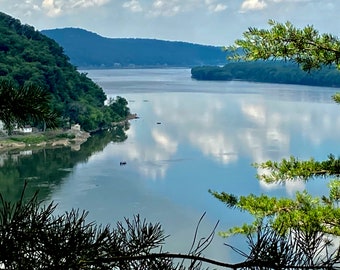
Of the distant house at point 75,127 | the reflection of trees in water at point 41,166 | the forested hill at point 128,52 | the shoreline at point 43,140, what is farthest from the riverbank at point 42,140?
the forested hill at point 128,52

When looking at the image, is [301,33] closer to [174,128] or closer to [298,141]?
[298,141]

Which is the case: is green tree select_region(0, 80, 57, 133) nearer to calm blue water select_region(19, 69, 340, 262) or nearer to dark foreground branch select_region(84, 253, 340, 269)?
dark foreground branch select_region(84, 253, 340, 269)

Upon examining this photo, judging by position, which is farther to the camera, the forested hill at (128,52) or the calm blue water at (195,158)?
the forested hill at (128,52)

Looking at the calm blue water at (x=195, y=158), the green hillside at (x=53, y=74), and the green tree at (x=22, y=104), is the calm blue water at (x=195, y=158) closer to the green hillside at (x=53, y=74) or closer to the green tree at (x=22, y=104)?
the green hillside at (x=53, y=74)

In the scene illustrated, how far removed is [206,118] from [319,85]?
15201 mm

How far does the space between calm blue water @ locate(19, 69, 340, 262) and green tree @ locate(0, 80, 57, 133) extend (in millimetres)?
6526

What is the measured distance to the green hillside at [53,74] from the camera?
19.6 m

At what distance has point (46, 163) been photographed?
1405 centimetres

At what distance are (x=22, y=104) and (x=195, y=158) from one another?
13.1m

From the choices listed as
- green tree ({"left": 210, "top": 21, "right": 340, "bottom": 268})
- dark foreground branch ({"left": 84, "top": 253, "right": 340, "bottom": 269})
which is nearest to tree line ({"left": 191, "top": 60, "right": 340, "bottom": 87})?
green tree ({"left": 210, "top": 21, "right": 340, "bottom": 268})

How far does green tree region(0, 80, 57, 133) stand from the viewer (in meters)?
1.01

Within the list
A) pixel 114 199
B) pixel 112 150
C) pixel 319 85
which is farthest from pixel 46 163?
pixel 319 85

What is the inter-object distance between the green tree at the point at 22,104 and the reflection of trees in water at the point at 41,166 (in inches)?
370

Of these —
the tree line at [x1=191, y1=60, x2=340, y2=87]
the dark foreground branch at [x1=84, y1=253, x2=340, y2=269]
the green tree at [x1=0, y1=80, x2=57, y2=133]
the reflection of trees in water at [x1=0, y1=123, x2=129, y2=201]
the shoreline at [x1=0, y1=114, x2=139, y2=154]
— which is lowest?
the reflection of trees in water at [x1=0, y1=123, x2=129, y2=201]
